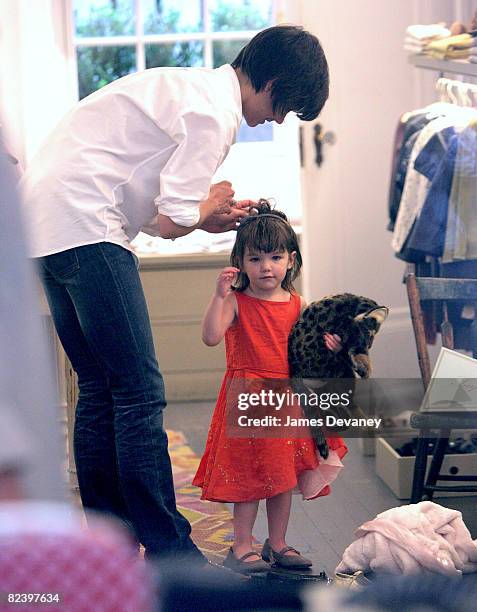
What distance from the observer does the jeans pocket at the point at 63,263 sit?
2.11 m

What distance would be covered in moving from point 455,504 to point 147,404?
1.24 m

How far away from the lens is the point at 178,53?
4.91m

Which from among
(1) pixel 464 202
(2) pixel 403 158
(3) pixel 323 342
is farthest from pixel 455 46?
(3) pixel 323 342

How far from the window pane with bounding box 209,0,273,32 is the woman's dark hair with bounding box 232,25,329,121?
2815 mm

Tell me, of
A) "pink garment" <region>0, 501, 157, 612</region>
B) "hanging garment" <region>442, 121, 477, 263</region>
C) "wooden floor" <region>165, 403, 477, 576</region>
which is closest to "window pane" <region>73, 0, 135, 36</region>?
"hanging garment" <region>442, 121, 477, 263</region>

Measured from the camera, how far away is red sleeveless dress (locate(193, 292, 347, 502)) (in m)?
2.42

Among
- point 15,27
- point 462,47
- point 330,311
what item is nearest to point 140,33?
point 15,27

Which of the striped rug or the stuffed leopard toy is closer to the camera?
the stuffed leopard toy

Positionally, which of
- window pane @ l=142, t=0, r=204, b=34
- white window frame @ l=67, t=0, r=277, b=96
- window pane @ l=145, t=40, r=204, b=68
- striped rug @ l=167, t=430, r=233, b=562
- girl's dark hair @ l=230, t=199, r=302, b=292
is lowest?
striped rug @ l=167, t=430, r=233, b=562

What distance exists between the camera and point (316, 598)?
30.6 inches

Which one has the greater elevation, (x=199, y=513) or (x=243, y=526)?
(x=243, y=526)

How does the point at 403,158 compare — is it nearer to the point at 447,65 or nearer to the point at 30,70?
the point at 447,65

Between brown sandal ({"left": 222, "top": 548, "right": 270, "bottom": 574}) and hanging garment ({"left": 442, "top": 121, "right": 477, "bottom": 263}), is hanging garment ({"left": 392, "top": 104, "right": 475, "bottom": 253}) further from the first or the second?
brown sandal ({"left": 222, "top": 548, "right": 270, "bottom": 574})

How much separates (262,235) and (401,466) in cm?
103
